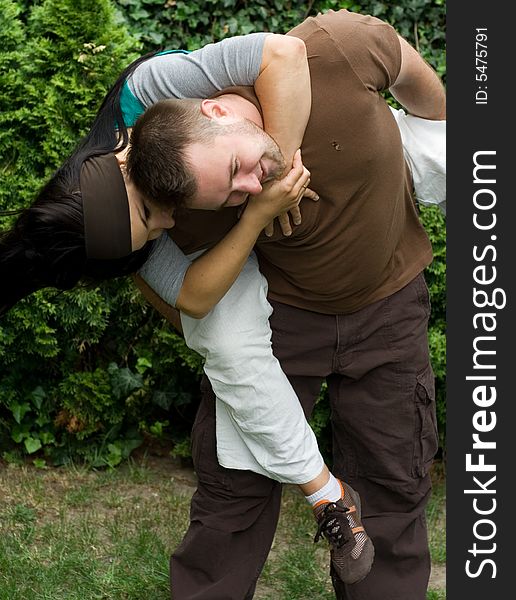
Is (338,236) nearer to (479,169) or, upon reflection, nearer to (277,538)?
(479,169)

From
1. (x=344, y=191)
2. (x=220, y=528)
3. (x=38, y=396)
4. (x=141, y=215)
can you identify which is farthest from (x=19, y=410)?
(x=344, y=191)

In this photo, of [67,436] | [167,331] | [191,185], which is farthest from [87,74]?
[191,185]

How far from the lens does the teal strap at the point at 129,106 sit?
8.98ft

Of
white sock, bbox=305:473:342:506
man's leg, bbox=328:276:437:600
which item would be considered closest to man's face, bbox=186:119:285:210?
man's leg, bbox=328:276:437:600

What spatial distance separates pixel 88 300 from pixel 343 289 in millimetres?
1437

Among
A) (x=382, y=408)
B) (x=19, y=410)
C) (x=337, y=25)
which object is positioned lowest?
(x=19, y=410)

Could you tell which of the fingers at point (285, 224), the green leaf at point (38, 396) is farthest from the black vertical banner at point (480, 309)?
the green leaf at point (38, 396)

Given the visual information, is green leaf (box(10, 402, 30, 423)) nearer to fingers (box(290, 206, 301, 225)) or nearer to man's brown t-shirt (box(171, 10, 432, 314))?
man's brown t-shirt (box(171, 10, 432, 314))

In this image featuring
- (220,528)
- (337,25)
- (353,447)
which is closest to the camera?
(337,25)

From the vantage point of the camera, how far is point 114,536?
3.93 metres

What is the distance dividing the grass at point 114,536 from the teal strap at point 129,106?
167 cm

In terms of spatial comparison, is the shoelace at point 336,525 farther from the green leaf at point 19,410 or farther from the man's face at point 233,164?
the green leaf at point 19,410

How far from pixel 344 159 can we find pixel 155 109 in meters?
0.53

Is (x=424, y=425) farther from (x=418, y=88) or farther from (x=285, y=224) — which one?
(x=418, y=88)
